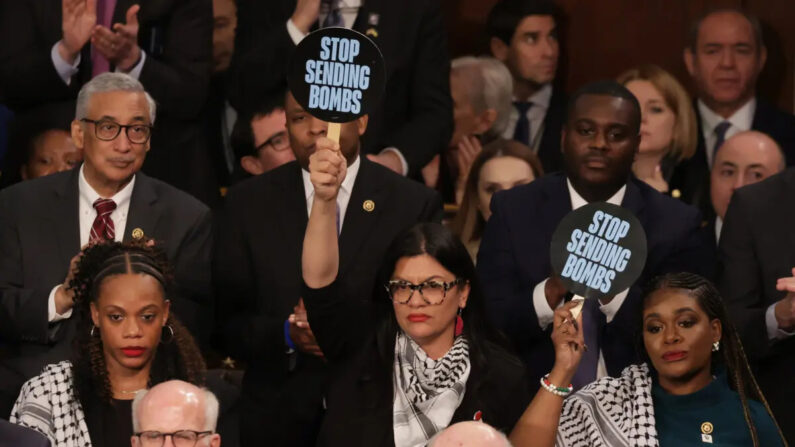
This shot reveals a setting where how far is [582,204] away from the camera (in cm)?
493

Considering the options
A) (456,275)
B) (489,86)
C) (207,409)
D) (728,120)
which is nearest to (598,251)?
(456,275)

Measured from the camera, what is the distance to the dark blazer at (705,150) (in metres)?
6.24

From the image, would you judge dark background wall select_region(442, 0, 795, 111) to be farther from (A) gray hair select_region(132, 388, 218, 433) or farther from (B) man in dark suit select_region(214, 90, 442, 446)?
(A) gray hair select_region(132, 388, 218, 433)

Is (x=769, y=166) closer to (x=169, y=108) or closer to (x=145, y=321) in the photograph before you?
(x=169, y=108)

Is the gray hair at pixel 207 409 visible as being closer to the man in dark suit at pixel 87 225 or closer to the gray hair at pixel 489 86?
the man in dark suit at pixel 87 225

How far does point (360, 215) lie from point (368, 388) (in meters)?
0.64

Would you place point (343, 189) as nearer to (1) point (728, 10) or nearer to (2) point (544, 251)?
(2) point (544, 251)

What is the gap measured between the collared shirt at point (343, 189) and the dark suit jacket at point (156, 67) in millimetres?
891

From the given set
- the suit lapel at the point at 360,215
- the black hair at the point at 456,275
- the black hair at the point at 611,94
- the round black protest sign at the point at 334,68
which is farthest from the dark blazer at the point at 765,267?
the round black protest sign at the point at 334,68

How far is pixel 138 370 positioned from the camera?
14.4 feet

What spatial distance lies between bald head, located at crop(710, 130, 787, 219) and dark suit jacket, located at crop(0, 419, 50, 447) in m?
Answer: 2.86

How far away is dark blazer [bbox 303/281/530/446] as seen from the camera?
14.4 feet

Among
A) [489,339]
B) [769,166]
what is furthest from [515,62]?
[489,339]

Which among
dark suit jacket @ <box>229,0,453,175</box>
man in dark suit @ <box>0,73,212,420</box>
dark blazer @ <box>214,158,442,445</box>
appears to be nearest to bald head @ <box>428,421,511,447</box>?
dark blazer @ <box>214,158,442,445</box>
